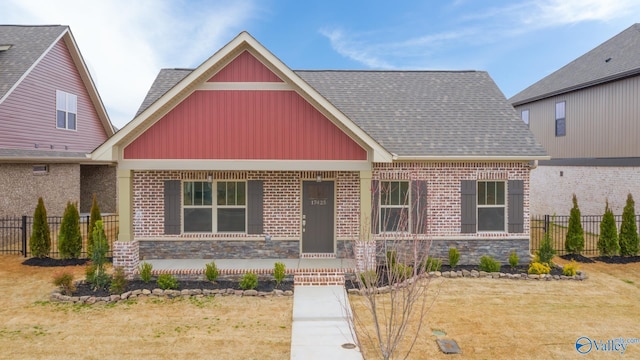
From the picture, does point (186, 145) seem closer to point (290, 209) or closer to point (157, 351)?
point (290, 209)

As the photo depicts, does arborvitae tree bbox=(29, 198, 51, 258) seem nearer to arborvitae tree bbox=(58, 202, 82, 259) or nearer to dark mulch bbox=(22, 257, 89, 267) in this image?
dark mulch bbox=(22, 257, 89, 267)

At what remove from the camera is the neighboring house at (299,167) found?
11.2 m

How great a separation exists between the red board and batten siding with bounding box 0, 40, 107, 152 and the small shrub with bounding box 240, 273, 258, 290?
13.0m

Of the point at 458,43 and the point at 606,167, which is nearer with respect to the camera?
the point at 606,167

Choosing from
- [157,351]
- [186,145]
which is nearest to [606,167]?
[186,145]

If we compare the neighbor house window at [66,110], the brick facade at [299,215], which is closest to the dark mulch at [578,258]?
the brick facade at [299,215]

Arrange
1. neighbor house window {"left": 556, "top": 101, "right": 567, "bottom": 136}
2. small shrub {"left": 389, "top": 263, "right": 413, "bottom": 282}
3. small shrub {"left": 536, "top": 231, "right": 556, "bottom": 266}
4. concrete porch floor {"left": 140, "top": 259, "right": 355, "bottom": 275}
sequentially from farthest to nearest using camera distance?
neighbor house window {"left": 556, "top": 101, "right": 567, "bottom": 136}, small shrub {"left": 536, "top": 231, "right": 556, "bottom": 266}, concrete porch floor {"left": 140, "top": 259, "right": 355, "bottom": 275}, small shrub {"left": 389, "top": 263, "right": 413, "bottom": 282}

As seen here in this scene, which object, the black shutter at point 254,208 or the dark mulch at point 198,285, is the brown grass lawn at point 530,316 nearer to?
the dark mulch at point 198,285

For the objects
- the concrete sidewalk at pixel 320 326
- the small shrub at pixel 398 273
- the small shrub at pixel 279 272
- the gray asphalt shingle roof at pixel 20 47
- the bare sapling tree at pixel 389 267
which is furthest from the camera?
the gray asphalt shingle roof at pixel 20 47

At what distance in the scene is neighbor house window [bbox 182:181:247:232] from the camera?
12.5 meters

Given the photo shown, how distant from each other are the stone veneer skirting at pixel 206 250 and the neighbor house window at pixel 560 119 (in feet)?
55.6

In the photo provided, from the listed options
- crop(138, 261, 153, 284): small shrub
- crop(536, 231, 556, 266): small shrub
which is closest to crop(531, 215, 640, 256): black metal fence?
crop(536, 231, 556, 266): small shrub

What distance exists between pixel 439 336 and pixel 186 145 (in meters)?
7.94

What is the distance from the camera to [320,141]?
11.4 meters
